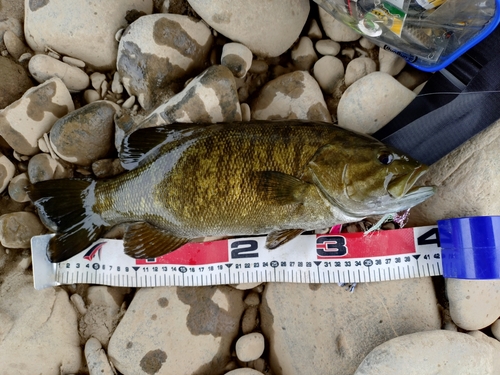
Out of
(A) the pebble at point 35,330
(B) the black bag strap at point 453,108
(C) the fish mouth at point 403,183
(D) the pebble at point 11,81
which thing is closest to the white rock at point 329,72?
(B) the black bag strap at point 453,108

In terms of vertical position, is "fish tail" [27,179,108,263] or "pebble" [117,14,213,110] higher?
"pebble" [117,14,213,110]

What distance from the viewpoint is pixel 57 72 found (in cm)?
289

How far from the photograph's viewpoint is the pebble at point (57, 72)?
112 inches

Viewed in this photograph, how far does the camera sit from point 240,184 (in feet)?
7.89

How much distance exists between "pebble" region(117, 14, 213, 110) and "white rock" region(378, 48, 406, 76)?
1.27m

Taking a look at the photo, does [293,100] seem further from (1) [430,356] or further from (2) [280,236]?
(1) [430,356]

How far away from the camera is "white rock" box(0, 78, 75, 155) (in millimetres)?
2787

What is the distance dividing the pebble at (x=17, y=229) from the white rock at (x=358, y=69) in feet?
8.15

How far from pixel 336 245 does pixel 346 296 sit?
1.18 feet

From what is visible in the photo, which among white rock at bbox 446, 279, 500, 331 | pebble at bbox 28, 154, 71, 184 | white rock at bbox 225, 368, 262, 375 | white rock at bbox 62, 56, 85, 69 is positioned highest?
white rock at bbox 62, 56, 85, 69

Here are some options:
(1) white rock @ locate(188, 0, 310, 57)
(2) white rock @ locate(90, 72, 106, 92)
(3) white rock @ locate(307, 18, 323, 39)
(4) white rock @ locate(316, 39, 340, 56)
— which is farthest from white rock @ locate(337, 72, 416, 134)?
(2) white rock @ locate(90, 72, 106, 92)

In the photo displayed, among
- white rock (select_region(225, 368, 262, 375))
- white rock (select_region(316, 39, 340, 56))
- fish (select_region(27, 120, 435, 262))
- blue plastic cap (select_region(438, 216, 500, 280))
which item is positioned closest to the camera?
fish (select_region(27, 120, 435, 262))

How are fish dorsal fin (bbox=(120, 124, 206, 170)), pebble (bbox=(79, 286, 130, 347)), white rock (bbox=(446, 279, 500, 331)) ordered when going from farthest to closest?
1. pebble (bbox=(79, 286, 130, 347))
2. white rock (bbox=(446, 279, 500, 331))
3. fish dorsal fin (bbox=(120, 124, 206, 170))

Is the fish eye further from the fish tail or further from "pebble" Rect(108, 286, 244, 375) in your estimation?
the fish tail
